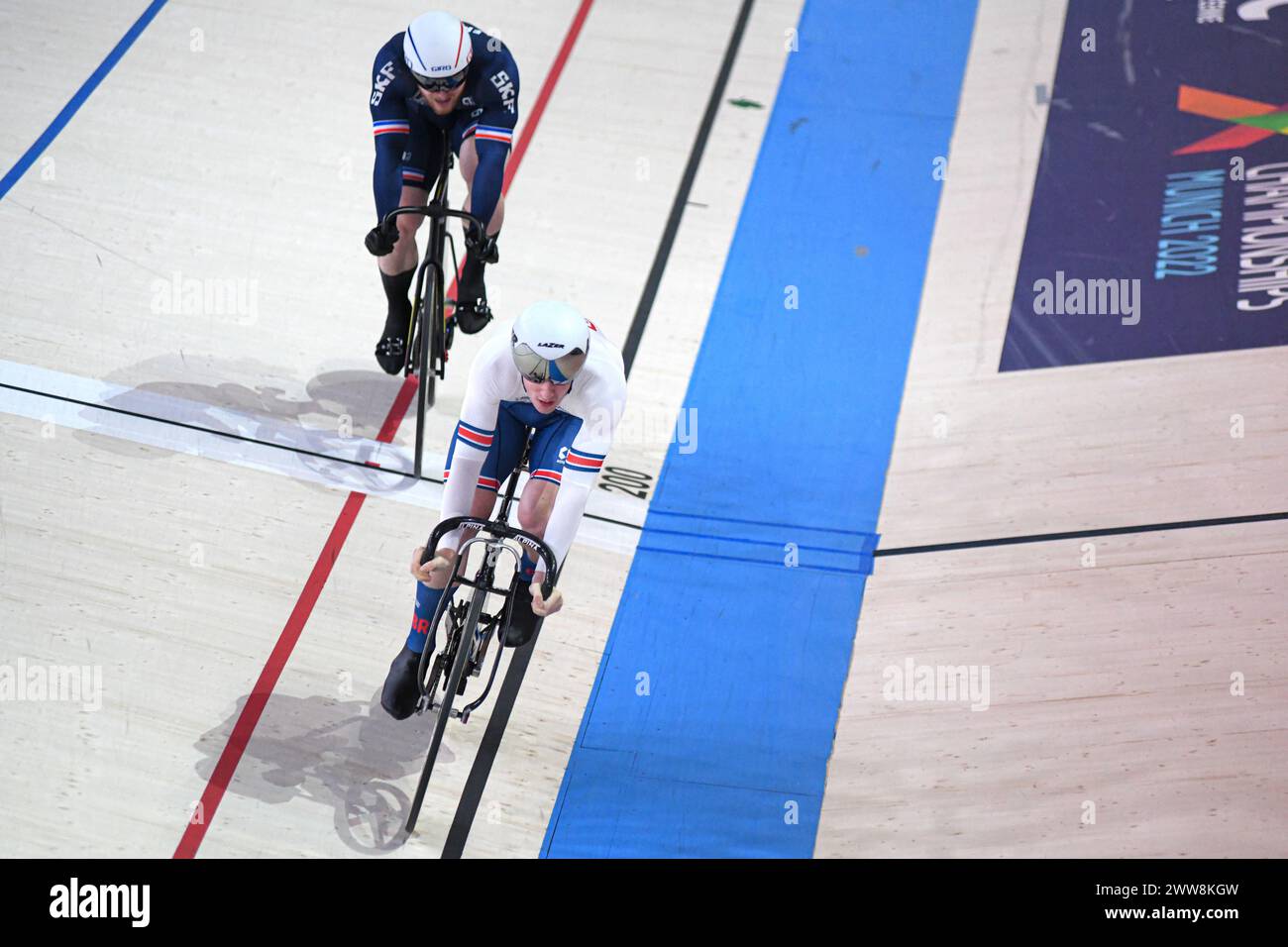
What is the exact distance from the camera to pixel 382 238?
403 centimetres

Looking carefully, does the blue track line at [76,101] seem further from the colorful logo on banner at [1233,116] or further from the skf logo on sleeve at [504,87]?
the colorful logo on banner at [1233,116]

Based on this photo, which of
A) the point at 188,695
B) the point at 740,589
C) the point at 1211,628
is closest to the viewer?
the point at 188,695

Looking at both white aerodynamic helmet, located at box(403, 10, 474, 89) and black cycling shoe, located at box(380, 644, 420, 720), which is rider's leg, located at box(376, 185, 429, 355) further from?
black cycling shoe, located at box(380, 644, 420, 720)

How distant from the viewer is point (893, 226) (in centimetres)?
577

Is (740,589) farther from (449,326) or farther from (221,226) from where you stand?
(221,226)

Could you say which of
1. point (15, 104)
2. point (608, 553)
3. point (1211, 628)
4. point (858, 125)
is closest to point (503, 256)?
point (608, 553)

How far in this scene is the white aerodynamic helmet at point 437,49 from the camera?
3.70 metres

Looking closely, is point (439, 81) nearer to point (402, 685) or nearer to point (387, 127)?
point (387, 127)

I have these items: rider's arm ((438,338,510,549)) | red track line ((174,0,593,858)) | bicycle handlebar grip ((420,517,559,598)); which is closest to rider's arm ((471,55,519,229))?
red track line ((174,0,593,858))

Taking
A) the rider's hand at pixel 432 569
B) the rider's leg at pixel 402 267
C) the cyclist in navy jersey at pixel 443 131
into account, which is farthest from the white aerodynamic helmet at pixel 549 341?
the rider's leg at pixel 402 267

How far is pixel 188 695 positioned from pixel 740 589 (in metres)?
1.74
